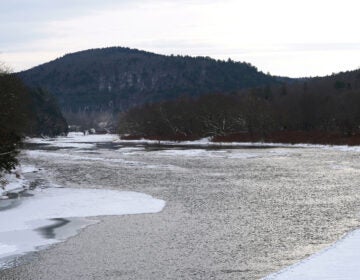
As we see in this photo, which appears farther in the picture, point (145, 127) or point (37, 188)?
point (145, 127)

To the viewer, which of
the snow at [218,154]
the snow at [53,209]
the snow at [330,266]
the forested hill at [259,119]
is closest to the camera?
the snow at [330,266]

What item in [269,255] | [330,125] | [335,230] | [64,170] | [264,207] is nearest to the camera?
[269,255]

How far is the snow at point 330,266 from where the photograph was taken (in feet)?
44.6

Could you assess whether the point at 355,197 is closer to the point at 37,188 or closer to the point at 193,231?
the point at 193,231

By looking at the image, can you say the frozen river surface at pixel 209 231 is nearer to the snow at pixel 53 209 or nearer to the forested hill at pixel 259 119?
the snow at pixel 53 209

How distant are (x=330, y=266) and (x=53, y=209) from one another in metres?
16.9

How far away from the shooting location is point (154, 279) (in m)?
15.4

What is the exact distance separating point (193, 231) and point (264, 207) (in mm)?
7077

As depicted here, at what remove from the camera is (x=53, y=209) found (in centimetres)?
2750

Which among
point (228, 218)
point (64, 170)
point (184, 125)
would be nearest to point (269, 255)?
point (228, 218)

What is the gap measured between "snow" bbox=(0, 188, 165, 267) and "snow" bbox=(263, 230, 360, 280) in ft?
31.0

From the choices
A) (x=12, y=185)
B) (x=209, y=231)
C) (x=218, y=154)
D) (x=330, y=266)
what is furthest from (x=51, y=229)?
(x=218, y=154)

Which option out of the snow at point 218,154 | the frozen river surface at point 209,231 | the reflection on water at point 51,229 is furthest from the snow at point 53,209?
the snow at point 218,154

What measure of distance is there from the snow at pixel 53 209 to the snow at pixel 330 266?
9442 millimetres
